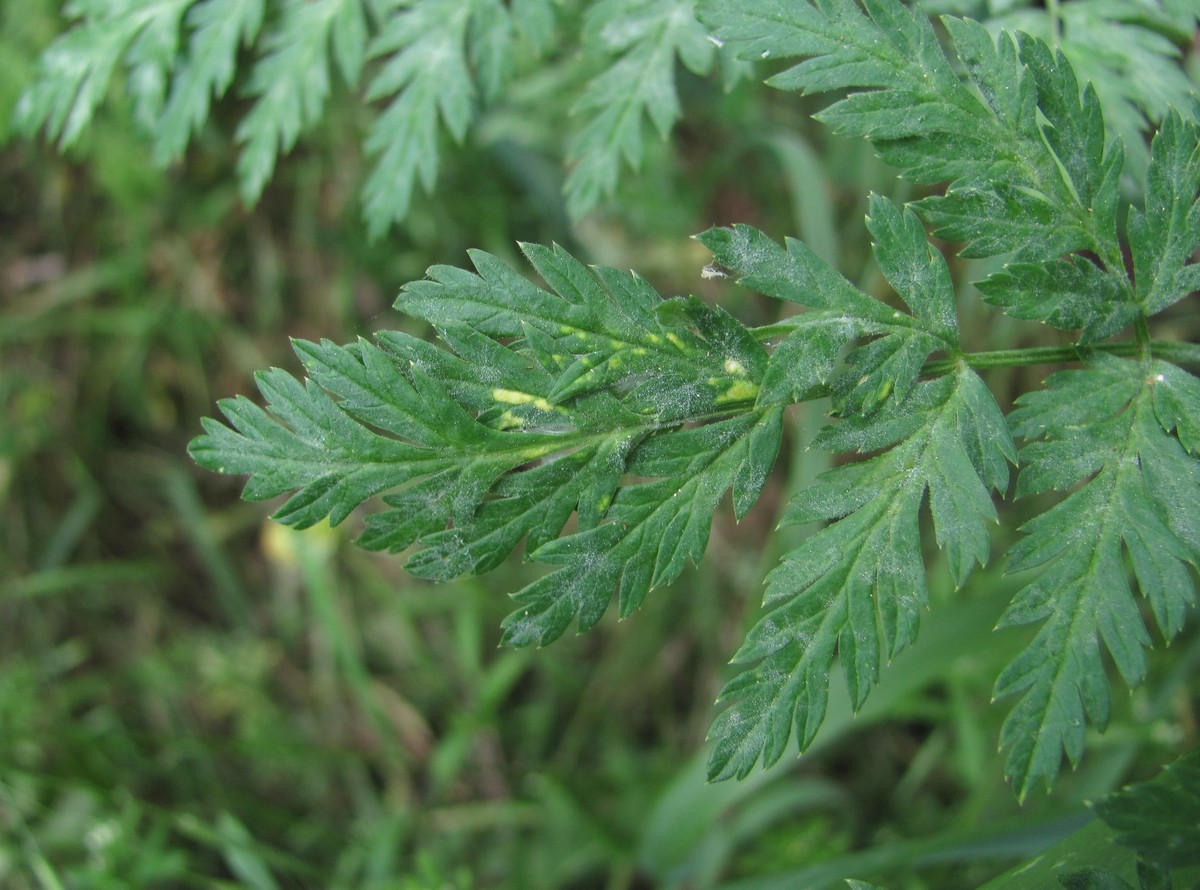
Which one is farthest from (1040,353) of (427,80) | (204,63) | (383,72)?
(204,63)

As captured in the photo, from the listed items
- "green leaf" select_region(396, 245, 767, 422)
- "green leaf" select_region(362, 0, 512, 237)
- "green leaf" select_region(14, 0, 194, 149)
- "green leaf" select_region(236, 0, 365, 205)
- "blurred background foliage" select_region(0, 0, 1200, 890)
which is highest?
"green leaf" select_region(14, 0, 194, 149)

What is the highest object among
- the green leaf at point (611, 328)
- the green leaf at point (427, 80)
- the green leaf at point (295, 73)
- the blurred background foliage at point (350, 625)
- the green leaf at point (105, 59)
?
the green leaf at point (105, 59)

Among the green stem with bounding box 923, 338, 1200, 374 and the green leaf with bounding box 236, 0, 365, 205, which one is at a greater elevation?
the green leaf with bounding box 236, 0, 365, 205

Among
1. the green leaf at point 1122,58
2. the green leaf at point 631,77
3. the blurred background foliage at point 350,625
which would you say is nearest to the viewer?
the green leaf at point 1122,58

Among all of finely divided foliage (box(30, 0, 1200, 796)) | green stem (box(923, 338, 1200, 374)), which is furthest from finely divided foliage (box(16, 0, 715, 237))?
green stem (box(923, 338, 1200, 374))

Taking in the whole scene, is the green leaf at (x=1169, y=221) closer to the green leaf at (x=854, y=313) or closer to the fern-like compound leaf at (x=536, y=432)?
the green leaf at (x=854, y=313)

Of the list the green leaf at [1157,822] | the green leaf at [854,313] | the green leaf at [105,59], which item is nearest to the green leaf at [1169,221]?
the green leaf at [854,313]

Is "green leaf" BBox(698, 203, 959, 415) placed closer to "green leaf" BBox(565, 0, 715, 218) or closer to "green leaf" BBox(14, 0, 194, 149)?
"green leaf" BBox(565, 0, 715, 218)
